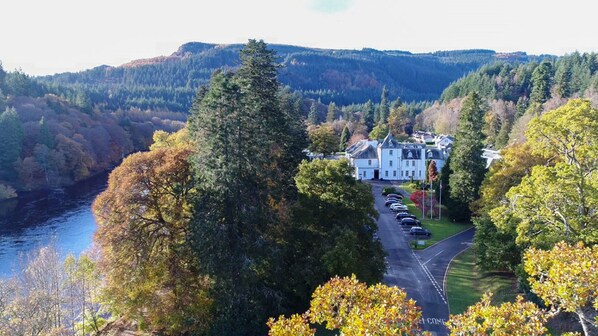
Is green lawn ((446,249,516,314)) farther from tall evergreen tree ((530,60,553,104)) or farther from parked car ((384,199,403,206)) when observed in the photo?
tall evergreen tree ((530,60,553,104))

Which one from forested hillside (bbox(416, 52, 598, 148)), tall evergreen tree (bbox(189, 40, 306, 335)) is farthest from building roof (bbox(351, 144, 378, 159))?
tall evergreen tree (bbox(189, 40, 306, 335))

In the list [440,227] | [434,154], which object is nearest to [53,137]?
[434,154]

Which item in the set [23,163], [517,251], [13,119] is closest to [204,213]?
[517,251]

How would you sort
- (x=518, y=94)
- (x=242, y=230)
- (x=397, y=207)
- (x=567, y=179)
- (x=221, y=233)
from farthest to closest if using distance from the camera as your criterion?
(x=518, y=94) → (x=397, y=207) → (x=242, y=230) → (x=221, y=233) → (x=567, y=179)

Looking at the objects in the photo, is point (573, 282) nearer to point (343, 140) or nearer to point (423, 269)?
point (423, 269)

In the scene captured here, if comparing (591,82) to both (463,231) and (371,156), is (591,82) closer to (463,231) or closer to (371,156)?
(371,156)
